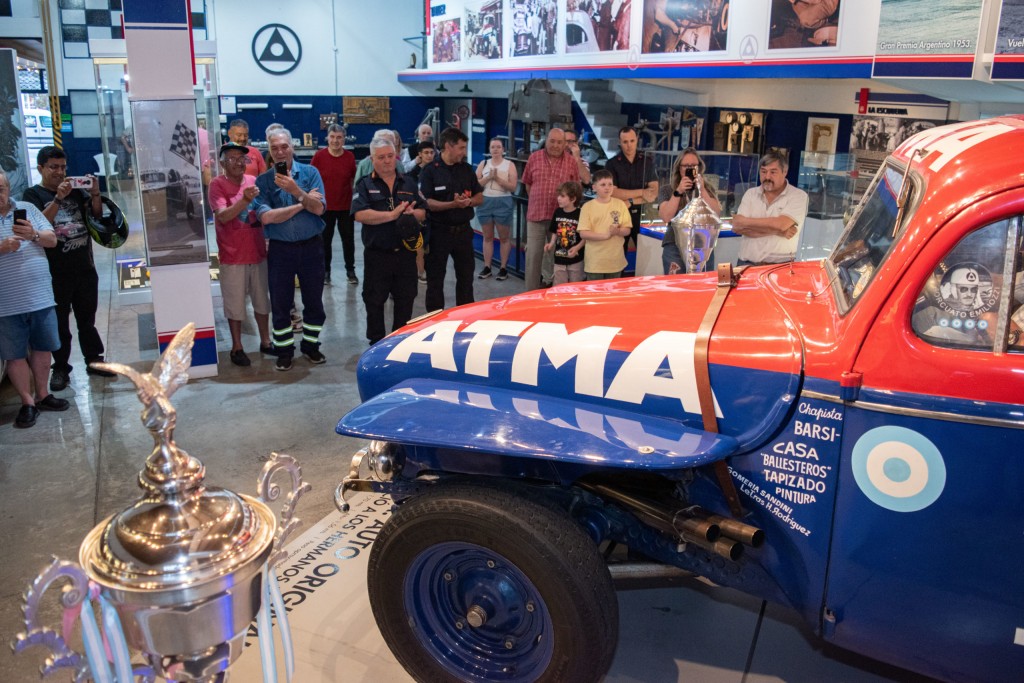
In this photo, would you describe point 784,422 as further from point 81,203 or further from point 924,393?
→ point 81,203

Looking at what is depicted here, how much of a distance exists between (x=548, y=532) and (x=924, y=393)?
1.18 metres

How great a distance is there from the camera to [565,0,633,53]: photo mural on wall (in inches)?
433

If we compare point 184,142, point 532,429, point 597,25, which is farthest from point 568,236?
point 532,429

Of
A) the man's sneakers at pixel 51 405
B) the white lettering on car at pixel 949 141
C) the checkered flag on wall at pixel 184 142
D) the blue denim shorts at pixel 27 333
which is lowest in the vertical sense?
the man's sneakers at pixel 51 405

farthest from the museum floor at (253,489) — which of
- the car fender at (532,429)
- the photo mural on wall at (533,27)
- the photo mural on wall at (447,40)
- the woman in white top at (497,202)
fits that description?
the photo mural on wall at (447,40)

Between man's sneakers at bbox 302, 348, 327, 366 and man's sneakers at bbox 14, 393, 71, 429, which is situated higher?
man's sneakers at bbox 302, 348, 327, 366

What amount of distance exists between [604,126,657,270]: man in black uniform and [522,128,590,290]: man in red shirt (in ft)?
1.43

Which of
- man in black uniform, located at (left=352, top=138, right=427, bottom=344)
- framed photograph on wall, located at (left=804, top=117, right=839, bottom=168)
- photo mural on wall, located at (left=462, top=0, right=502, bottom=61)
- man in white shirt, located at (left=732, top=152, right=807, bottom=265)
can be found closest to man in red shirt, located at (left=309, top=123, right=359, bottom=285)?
man in black uniform, located at (left=352, top=138, right=427, bottom=344)

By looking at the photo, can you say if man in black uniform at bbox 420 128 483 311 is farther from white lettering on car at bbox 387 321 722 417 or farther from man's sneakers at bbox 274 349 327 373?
white lettering on car at bbox 387 321 722 417

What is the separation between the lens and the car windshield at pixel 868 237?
2705mm

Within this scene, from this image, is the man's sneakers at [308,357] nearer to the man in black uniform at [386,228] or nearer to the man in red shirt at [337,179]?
the man in black uniform at [386,228]

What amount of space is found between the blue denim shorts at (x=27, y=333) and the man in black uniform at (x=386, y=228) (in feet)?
7.36

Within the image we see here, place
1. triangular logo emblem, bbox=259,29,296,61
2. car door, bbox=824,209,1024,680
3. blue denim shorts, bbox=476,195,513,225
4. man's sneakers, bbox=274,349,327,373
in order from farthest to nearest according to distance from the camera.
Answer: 1. triangular logo emblem, bbox=259,29,296,61
2. blue denim shorts, bbox=476,195,513,225
3. man's sneakers, bbox=274,349,327,373
4. car door, bbox=824,209,1024,680

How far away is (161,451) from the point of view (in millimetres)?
1857
